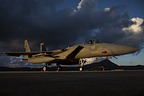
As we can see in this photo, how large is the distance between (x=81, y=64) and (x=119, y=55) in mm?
4343

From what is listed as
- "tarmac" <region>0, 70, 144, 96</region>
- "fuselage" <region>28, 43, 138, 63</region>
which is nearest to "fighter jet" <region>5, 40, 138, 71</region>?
"fuselage" <region>28, 43, 138, 63</region>

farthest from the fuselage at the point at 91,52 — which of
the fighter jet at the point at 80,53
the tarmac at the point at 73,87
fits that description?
the tarmac at the point at 73,87

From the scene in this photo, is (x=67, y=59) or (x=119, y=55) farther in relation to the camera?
(x=67, y=59)

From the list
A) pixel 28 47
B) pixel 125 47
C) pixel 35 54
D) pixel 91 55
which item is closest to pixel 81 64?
pixel 91 55

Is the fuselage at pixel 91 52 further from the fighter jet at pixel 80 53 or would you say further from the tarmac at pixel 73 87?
the tarmac at pixel 73 87

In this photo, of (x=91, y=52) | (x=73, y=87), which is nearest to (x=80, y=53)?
(x=91, y=52)

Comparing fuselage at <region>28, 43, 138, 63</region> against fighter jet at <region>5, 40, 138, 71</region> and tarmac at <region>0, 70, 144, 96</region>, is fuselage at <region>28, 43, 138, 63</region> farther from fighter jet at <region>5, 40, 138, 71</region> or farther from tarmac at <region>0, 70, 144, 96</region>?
tarmac at <region>0, 70, 144, 96</region>

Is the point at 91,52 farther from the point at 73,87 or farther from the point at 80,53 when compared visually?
the point at 73,87

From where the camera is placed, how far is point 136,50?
20.0 meters

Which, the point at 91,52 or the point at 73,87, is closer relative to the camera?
the point at 73,87

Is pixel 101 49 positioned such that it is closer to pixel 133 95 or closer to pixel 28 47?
pixel 133 95

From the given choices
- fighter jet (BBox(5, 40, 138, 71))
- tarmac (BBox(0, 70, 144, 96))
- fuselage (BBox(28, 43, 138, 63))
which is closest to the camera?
tarmac (BBox(0, 70, 144, 96))

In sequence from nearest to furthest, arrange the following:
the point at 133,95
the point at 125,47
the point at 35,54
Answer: the point at 133,95 → the point at 125,47 → the point at 35,54

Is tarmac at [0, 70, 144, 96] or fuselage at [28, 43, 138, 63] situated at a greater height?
fuselage at [28, 43, 138, 63]
